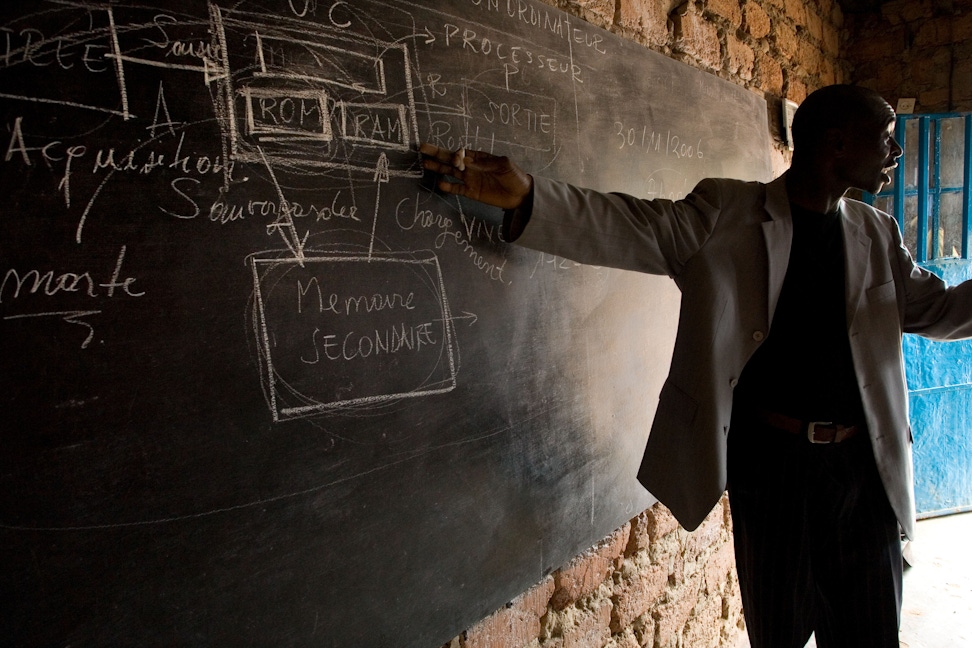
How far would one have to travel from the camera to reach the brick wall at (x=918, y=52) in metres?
3.54

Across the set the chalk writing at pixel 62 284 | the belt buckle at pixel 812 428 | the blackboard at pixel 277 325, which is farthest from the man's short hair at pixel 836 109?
the chalk writing at pixel 62 284

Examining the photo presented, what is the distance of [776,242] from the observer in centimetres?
143

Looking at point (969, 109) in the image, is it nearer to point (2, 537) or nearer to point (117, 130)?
point (117, 130)

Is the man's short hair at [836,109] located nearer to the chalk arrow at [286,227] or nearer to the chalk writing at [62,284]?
the chalk arrow at [286,227]

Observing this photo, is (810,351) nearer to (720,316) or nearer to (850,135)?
(720,316)

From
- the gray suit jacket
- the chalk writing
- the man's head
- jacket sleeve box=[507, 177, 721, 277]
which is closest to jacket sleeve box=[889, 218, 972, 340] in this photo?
the gray suit jacket

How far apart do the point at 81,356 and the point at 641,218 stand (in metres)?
1.14

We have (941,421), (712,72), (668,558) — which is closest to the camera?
(668,558)

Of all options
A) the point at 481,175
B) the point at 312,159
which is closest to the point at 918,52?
the point at 481,175

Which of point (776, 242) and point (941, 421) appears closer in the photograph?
point (776, 242)

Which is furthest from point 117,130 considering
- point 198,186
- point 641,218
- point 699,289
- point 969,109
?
point 969,109

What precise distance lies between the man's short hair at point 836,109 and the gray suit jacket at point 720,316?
18 cm

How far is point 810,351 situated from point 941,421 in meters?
3.13

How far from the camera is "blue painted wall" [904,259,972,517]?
3.61 meters
